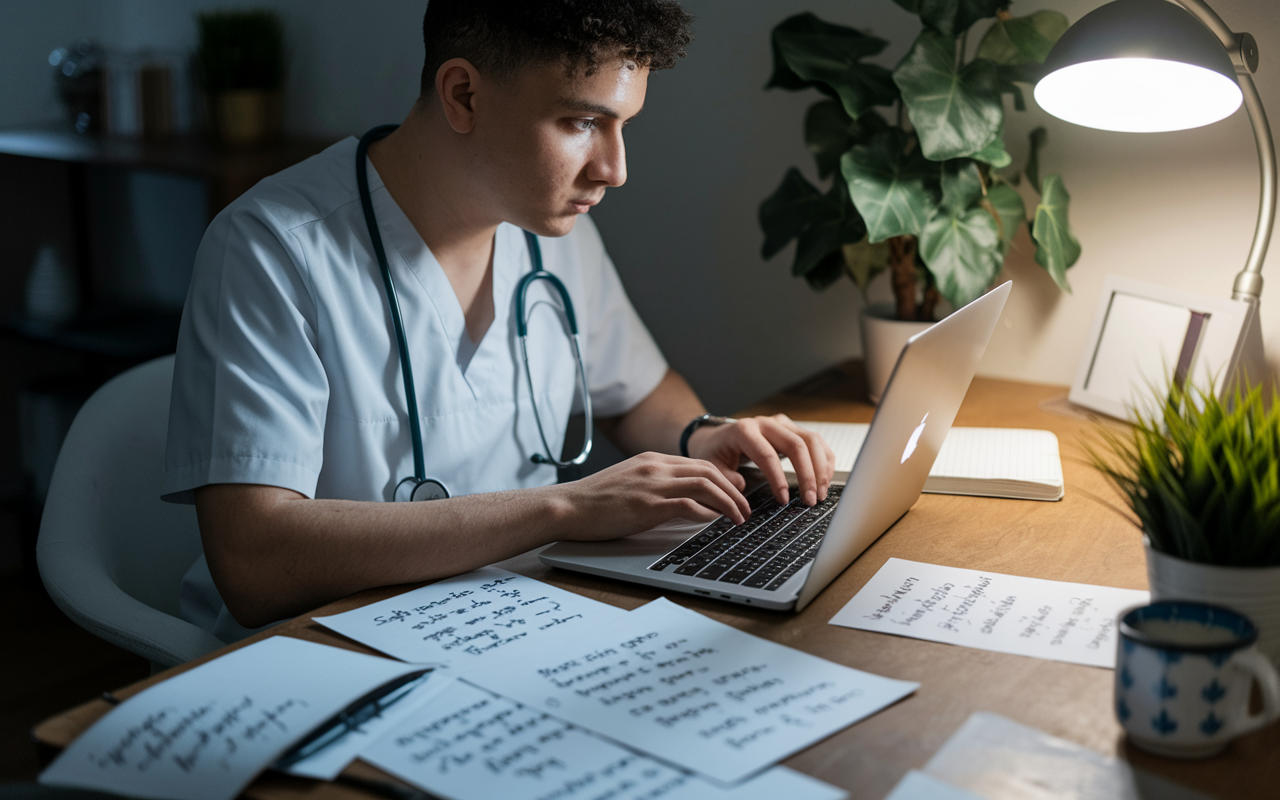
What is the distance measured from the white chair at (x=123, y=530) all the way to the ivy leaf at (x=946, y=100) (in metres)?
0.94

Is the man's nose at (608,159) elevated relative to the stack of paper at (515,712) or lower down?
elevated

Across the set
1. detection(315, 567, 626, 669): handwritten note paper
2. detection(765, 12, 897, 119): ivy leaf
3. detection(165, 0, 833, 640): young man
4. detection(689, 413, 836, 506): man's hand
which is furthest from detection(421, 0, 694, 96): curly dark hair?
detection(315, 567, 626, 669): handwritten note paper

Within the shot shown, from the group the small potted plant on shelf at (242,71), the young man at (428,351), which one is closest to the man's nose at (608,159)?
the young man at (428,351)

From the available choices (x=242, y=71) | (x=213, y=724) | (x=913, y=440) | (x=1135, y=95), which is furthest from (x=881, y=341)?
(x=242, y=71)

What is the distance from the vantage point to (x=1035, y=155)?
1.41 meters

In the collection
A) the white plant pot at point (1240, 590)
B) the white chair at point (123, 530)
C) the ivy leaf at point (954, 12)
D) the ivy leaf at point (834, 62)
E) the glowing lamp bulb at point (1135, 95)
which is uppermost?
the ivy leaf at point (954, 12)

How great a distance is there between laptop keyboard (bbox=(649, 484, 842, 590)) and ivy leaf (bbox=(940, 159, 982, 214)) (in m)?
0.46

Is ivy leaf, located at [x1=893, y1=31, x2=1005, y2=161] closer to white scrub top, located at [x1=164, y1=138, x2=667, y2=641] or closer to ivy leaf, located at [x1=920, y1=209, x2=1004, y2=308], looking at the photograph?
ivy leaf, located at [x1=920, y1=209, x2=1004, y2=308]

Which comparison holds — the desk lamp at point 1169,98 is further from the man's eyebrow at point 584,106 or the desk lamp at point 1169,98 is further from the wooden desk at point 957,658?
the man's eyebrow at point 584,106

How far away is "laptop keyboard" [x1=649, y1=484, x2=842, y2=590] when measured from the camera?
853 millimetres

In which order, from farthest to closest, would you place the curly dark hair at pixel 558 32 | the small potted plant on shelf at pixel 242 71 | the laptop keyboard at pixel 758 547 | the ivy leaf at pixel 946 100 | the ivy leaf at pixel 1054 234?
the small potted plant on shelf at pixel 242 71, the ivy leaf at pixel 1054 234, the ivy leaf at pixel 946 100, the curly dark hair at pixel 558 32, the laptop keyboard at pixel 758 547

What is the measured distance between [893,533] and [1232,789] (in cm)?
43

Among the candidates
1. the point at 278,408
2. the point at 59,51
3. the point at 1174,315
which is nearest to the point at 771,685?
the point at 278,408

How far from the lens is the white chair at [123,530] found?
921 millimetres
